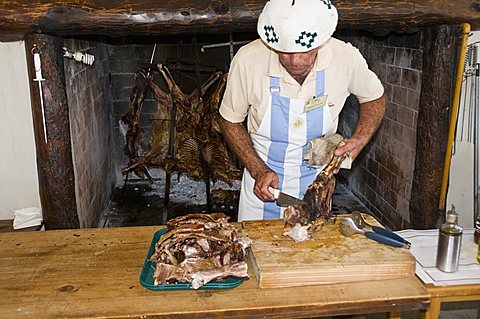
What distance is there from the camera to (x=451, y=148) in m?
3.04

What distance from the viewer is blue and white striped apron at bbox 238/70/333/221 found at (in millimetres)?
2287

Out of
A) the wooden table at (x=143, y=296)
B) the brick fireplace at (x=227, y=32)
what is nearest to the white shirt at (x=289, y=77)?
the brick fireplace at (x=227, y=32)

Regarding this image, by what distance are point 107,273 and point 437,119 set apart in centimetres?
233

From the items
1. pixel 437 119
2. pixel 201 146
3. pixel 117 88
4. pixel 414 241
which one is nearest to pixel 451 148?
pixel 437 119

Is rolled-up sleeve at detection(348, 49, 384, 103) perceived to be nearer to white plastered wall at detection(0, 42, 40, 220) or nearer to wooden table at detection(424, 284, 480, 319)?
wooden table at detection(424, 284, 480, 319)

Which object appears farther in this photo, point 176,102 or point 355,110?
point 355,110

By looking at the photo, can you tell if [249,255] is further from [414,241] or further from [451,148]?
[451,148]

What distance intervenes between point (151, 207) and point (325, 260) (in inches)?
121

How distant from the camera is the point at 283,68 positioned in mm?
2225

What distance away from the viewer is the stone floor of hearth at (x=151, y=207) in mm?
4199

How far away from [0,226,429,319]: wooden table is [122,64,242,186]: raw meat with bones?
2.46 meters

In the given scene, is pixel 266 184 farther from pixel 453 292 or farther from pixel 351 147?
pixel 453 292

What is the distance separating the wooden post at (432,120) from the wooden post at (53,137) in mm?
2245

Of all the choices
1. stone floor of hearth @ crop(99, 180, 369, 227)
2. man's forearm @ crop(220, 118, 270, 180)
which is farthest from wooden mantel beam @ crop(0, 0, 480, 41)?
stone floor of hearth @ crop(99, 180, 369, 227)
